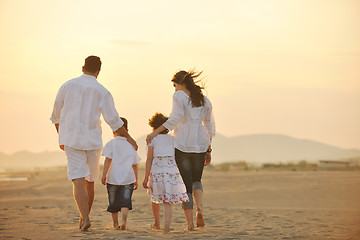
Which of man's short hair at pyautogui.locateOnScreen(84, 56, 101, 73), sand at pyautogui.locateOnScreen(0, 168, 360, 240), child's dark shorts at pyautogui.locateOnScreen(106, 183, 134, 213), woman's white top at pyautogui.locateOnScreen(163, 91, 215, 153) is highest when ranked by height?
man's short hair at pyautogui.locateOnScreen(84, 56, 101, 73)

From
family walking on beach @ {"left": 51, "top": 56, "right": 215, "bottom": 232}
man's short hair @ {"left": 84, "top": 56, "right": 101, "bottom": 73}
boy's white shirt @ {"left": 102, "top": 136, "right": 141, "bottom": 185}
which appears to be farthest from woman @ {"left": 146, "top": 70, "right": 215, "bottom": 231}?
man's short hair @ {"left": 84, "top": 56, "right": 101, "bottom": 73}

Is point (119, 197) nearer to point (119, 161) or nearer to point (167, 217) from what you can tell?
point (119, 161)

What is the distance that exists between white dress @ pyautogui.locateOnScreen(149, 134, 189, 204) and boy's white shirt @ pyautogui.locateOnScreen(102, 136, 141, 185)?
1.09 ft

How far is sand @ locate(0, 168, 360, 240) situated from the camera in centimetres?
750

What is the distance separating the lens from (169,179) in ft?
25.9

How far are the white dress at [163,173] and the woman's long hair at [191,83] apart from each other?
25.7 inches

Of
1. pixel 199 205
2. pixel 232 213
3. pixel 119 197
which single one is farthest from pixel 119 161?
pixel 232 213

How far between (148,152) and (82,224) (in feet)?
4.31

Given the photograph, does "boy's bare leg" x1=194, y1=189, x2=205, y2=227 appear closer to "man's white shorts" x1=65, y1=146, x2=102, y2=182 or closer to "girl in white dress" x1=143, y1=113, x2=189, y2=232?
"girl in white dress" x1=143, y1=113, x2=189, y2=232

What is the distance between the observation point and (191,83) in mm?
7812

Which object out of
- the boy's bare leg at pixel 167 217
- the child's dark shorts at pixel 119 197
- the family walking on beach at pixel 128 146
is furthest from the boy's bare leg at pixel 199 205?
the child's dark shorts at pixel 119 197

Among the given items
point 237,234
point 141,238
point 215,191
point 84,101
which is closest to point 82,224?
point 141,238

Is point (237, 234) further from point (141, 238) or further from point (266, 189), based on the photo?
point (266, 189)

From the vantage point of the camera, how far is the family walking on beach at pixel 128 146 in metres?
7.23
